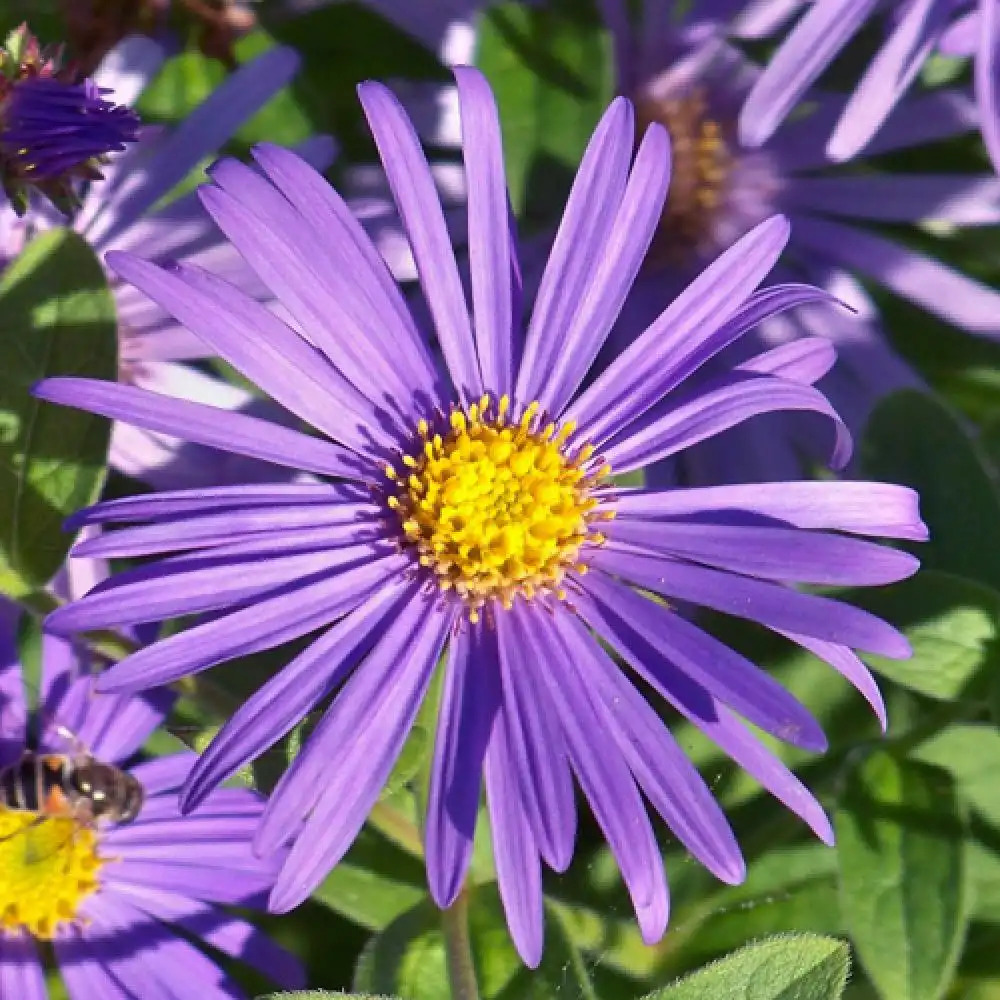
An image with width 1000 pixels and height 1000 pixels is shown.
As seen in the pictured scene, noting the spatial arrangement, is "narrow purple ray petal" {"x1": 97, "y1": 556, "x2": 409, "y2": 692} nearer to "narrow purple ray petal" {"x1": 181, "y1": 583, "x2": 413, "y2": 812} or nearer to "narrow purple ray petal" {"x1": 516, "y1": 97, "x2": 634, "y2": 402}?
"narrow purple ray petal" {"x1": 181, "y1": 583, "x2": 413, "y2": 812}

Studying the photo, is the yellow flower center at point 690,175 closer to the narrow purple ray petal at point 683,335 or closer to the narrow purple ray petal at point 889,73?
the narrow purple ray petal at point 889,73

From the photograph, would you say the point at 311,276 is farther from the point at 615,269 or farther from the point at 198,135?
the point at 198,135

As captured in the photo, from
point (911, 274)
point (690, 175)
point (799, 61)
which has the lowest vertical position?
point (911, 274)

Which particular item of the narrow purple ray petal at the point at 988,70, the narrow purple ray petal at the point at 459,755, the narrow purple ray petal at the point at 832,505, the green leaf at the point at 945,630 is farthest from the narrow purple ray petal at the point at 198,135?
the green leaf at the point at 945,630

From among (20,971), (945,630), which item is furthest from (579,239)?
(20,971)

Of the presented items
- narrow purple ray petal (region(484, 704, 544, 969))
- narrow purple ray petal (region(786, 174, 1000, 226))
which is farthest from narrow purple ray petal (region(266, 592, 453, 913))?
narrow purple ray petal (region(786, 174, 1000, 226))

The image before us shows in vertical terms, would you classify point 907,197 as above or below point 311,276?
above

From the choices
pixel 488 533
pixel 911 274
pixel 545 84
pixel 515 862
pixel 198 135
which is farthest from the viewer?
pixel 911 274
